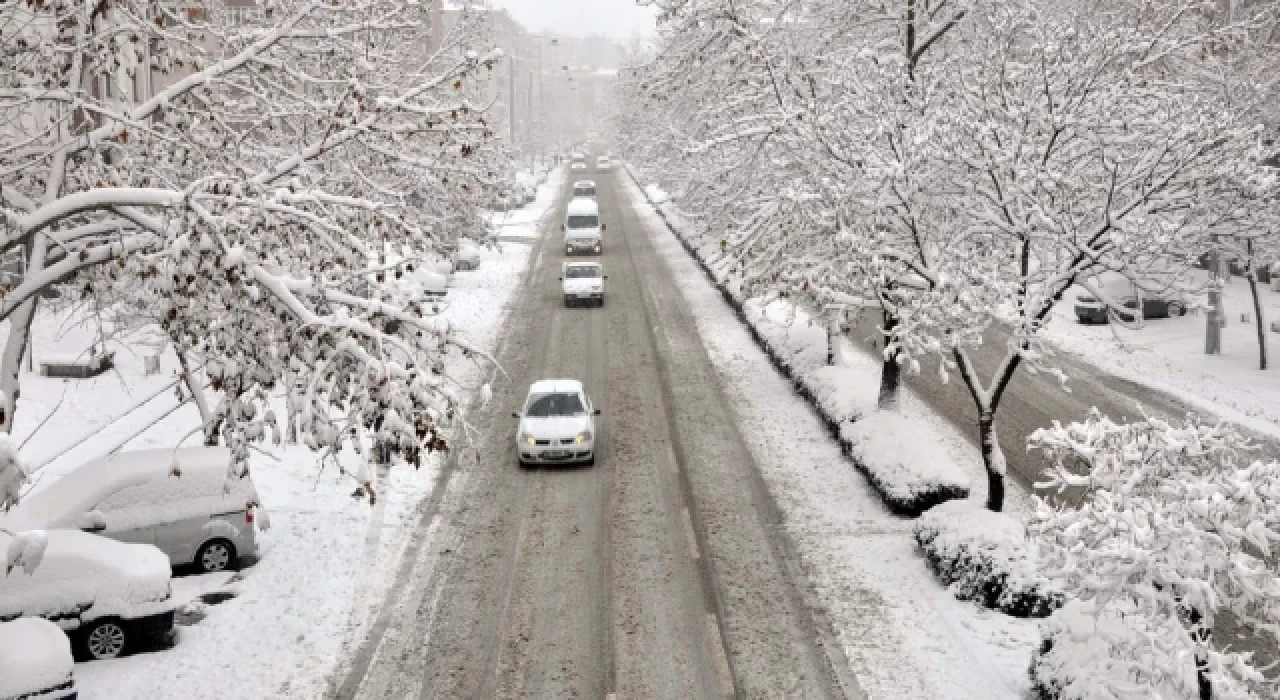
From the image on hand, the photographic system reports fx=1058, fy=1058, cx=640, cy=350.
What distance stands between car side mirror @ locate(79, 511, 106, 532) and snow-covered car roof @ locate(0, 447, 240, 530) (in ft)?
0.18

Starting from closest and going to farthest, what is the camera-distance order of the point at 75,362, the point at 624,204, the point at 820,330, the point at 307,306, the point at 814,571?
the point at 307,306 → the point at 814,571 → the point at 75,362 → the point at 820,330 → the point at 624,204

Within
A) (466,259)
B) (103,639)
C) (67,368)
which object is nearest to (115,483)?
(103,639)

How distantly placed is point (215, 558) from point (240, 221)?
26.9 feet

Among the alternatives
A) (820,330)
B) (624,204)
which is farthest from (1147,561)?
(624,204)

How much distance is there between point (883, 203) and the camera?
1457 cm

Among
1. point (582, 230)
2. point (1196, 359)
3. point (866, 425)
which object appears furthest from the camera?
point (582, 230)

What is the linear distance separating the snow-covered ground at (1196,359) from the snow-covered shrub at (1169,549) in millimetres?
12395

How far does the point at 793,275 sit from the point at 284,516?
886 cm

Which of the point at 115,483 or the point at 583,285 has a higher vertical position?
the point at 583,285

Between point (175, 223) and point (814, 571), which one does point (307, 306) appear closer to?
point (175, 223)

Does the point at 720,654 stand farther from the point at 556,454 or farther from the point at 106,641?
the point at 556,454

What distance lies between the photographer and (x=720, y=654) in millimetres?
12250

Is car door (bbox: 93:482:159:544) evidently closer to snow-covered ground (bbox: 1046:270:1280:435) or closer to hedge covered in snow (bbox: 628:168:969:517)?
hedge covered in snow (bbox: 628:168:969:517)

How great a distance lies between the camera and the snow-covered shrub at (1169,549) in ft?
26.2
